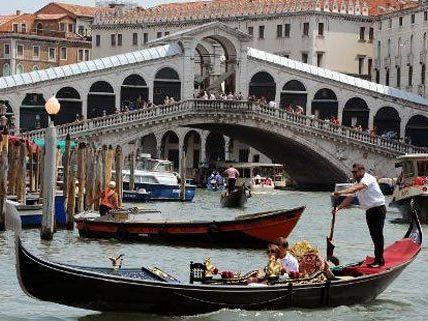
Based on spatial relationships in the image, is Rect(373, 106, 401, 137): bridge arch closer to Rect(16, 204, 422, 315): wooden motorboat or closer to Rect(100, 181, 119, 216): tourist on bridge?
Rect(100, 181, 119, 216): tourist on bridge

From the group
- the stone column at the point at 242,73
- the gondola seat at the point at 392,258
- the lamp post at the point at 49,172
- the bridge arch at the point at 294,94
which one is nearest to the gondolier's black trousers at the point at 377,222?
the gondola seat at the point at 392,258

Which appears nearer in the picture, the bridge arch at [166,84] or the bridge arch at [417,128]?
the bridge arch at [166,84]

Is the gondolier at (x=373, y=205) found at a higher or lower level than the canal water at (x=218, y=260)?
higher

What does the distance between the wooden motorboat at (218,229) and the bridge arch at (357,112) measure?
22.8m

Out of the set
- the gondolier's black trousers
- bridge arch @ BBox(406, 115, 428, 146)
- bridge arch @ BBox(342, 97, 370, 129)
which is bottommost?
the gondolier's black trousers

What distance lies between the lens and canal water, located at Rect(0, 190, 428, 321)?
12695 millimetres

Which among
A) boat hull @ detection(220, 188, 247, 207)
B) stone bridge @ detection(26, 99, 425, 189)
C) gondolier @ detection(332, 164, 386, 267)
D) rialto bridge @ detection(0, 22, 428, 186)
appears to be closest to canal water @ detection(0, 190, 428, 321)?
boat hull @ detection(220, 188, 247, 207)

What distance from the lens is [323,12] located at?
161 feet

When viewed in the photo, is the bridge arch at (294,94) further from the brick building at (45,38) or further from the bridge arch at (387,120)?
the brick building at (45,38)

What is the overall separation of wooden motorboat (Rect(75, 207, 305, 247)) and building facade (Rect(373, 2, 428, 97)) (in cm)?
2725

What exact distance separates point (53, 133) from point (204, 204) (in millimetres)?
12936

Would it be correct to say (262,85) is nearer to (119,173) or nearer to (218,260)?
(119,173)

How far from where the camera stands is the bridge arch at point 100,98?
39250 millimetres

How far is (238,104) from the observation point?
37.9m
